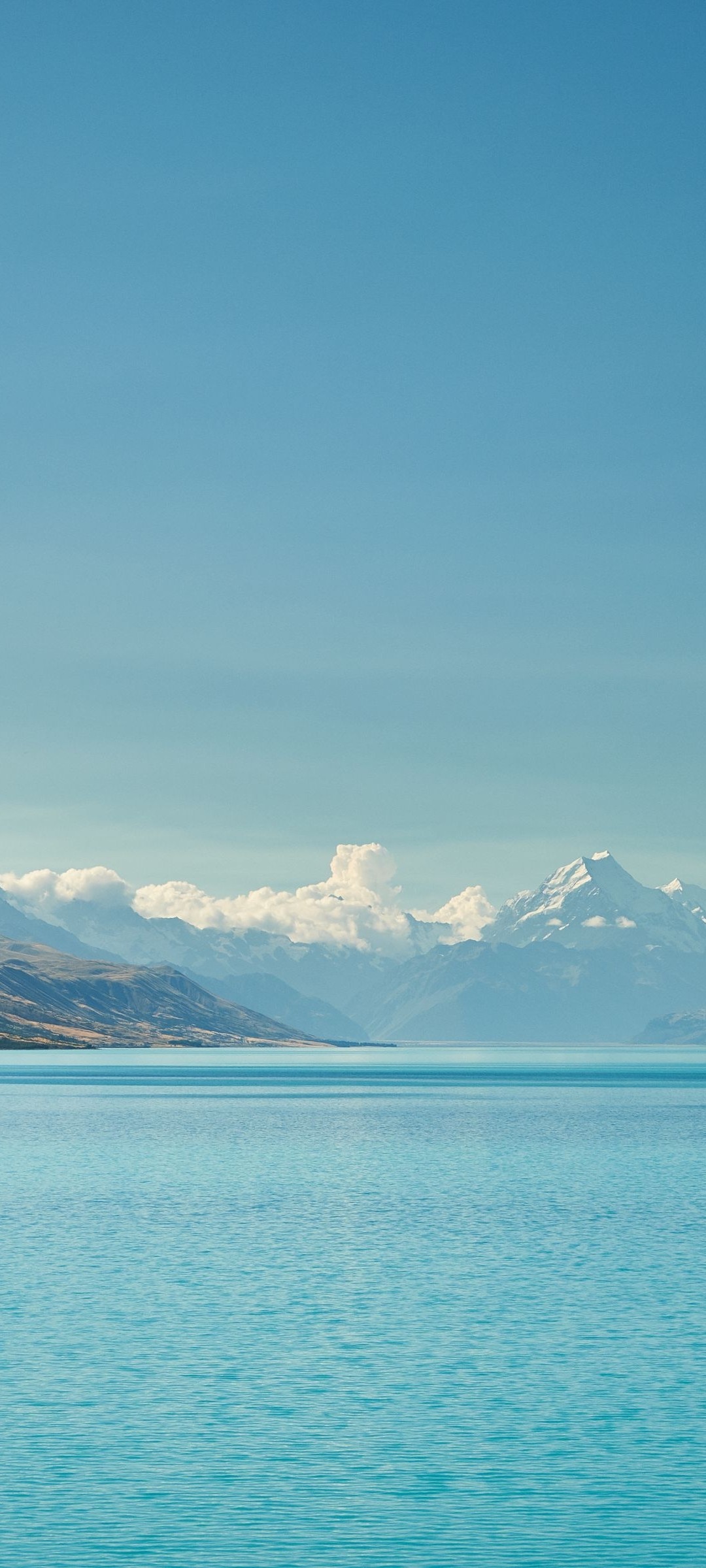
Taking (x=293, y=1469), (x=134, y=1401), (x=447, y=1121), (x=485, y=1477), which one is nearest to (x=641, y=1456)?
(x=485, y=1477)

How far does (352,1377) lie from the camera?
50219 millimetres

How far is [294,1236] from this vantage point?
8219 centimetres

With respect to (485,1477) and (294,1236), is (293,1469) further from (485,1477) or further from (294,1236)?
(294,1236)

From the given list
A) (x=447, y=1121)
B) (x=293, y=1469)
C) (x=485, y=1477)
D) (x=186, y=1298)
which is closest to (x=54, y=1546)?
(x=293, y=1469)

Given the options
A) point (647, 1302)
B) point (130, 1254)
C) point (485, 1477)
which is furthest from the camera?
point (130, 1254)

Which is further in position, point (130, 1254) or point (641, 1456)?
point (130, 1254)

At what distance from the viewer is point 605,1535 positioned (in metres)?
35.0

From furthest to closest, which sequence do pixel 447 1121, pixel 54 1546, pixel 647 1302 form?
pixel 447 1121
pixel 647 1302
pixel 54 1546

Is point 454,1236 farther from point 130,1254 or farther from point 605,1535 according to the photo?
point 605,1535

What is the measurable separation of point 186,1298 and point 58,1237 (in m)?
20.2

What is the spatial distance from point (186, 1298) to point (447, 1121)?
13121 centimetres

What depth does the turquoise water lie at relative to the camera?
116ft

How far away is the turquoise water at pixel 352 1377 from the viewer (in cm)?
3547

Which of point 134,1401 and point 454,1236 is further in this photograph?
point 454,1236
